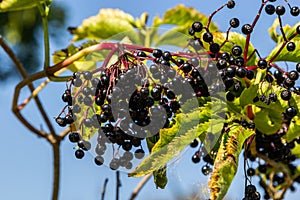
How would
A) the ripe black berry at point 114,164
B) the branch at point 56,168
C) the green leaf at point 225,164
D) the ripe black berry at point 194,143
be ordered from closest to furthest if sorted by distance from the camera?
the green leaf at point 225,164 < the ripe black berry at point 114,164 < the ripe black berry at point 194,143 < the branch at point 56,168

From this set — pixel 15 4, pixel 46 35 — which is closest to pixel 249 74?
pixel 46 35

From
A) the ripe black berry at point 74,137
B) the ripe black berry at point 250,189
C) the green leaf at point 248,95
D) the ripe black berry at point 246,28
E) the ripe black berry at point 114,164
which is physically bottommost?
the ripe black berry at point 250,189

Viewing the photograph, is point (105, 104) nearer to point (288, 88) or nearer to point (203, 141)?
point (203, 141)

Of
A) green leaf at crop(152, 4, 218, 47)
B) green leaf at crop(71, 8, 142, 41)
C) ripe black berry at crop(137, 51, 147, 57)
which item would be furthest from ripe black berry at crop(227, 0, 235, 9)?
green leaf at crop(152, 4, 218, 47)

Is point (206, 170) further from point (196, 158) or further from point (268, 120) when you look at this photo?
point (268, 120)

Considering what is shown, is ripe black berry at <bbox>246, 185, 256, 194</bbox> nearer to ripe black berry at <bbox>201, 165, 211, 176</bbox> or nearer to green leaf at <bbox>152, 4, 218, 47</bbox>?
ripe black berry at <bbox>201, 165, 211, 176</bbox>

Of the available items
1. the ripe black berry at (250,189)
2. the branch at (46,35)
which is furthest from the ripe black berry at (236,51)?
the branch at (46,35)

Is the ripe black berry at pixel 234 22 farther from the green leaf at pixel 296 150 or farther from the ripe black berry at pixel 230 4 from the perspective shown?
the green leaf at pixel 296 150
